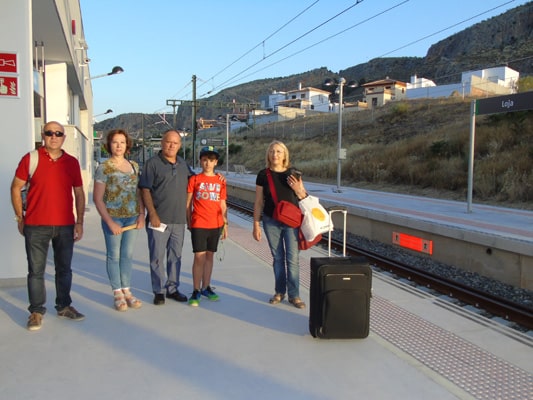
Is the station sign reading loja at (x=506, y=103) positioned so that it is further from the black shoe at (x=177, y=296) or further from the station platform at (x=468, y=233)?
the black shoe at (x=177, y=296)

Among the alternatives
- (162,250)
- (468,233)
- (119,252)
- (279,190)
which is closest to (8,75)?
(119,252)

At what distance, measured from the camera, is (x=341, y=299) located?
4.14 metres

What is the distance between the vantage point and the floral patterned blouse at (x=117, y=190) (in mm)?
4605

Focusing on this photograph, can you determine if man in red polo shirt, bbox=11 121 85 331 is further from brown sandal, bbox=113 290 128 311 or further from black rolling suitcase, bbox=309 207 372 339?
black rolling suitcase, bbox=309 207 372 339

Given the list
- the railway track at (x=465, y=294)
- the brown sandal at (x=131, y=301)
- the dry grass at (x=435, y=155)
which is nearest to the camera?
the brown sandal at (x=131, y=301)

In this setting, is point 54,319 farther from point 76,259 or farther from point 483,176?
point 483,176

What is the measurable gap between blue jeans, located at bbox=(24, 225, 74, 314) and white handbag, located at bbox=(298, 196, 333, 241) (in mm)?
2246

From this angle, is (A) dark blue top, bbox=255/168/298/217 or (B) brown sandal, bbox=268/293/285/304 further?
(B) brown sandal, bbox=268/293/285/304

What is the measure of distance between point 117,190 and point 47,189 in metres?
0.67

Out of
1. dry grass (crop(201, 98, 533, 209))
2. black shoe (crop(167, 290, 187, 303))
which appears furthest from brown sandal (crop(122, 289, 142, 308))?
dry grass (crop(201, 98, 533, 209))

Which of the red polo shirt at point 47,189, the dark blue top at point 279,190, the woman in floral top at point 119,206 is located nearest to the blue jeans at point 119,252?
the woman in floral top at point 119,206

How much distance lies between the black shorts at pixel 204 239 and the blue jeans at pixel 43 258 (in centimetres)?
122

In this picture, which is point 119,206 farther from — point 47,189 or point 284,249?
point 284,249

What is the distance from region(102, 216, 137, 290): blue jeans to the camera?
471cm
